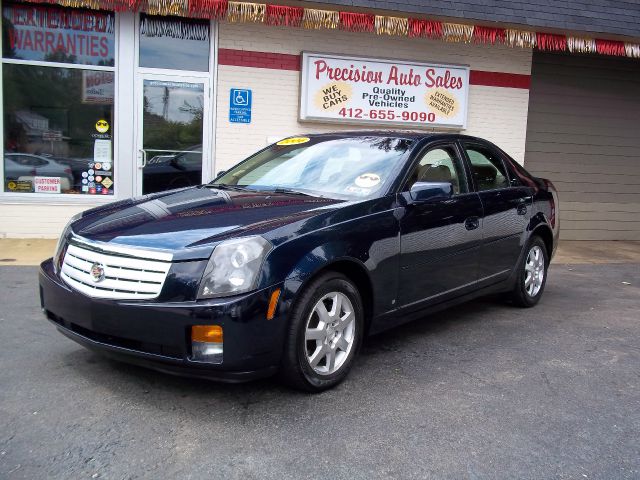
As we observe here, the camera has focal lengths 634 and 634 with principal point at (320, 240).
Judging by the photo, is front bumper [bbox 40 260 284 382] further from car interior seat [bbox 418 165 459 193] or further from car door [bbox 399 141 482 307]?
car interior seat [bbox 418 165 459 193]

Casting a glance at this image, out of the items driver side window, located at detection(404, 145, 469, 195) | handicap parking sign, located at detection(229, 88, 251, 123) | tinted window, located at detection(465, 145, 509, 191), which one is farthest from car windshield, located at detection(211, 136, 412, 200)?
handicap parking sign, located at detection(229, 88, 251, 123)

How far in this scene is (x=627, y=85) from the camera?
11.0 m

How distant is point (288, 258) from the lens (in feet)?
11.1

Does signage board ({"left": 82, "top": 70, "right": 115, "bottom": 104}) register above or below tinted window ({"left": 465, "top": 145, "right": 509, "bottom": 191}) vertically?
above

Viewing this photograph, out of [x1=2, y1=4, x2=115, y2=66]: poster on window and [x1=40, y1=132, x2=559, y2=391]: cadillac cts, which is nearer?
[x1=40, y1=132, x2=559, y2=391]: cadillac cts

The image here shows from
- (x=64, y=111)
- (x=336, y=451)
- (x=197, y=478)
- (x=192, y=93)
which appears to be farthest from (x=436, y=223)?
(x=64, y=111)

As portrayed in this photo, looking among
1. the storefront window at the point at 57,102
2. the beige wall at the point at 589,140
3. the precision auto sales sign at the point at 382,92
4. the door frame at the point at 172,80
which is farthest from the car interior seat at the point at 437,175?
the beige wall at the point at 589,140

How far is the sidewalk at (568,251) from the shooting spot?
7.61m

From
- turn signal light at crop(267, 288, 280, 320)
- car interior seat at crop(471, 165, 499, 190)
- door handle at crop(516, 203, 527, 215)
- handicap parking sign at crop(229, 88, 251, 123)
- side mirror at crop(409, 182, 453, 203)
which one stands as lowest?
turn signal light at crop(267, 288, 280, 320)

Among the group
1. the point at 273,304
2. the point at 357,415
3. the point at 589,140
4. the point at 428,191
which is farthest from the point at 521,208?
the point at 589,140

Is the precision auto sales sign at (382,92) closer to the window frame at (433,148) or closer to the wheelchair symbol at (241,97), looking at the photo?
the wheelchair symbol at (241,97)

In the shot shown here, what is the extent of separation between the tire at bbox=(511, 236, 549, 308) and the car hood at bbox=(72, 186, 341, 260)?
8.37 ft

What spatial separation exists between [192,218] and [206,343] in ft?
2.70

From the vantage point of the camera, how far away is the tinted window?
5180mm
